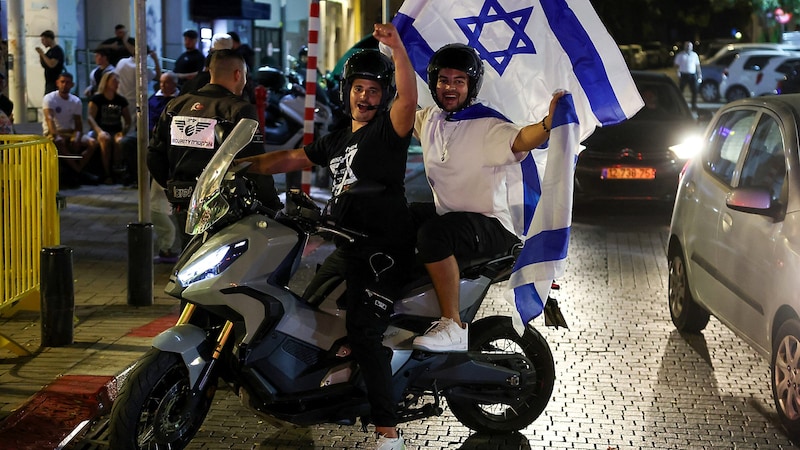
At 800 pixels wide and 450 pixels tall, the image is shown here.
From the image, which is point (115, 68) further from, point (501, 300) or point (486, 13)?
point (486, 13)

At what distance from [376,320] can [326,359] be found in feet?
1.09

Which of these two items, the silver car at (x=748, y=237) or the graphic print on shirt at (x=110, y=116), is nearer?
the silver car at (x=748, y=237)

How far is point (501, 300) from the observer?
30.4 feet

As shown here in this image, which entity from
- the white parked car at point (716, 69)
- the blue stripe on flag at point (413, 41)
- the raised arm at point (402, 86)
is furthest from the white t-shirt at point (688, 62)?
the raised arm at point (402, 86)

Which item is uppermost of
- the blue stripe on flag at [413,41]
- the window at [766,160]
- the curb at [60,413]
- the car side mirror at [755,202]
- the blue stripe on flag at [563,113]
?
the blue stripe on flag at [413,41]

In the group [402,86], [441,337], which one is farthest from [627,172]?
[402,86]

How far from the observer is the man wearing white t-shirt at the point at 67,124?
1498 cm

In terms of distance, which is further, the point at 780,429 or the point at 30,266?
the point at 30,266

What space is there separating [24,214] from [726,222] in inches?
184

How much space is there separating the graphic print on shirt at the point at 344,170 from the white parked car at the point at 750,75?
2828 cm

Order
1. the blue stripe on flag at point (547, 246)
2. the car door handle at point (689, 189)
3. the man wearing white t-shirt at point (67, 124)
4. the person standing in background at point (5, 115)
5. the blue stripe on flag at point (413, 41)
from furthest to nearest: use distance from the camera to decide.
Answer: the man wearing white t-shirt at point (67, 124)
the person standing in background at point (5, 115)
the car door handle at point (689, 189)
the blue stripe on flag at point (413, 41)
the blue stripe on flag at point (547, 246)

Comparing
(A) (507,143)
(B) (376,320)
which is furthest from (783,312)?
(B) (376,320)

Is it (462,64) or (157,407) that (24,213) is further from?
(462,64)

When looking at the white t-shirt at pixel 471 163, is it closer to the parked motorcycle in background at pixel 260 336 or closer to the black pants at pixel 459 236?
the black pants at pixel 459 236
